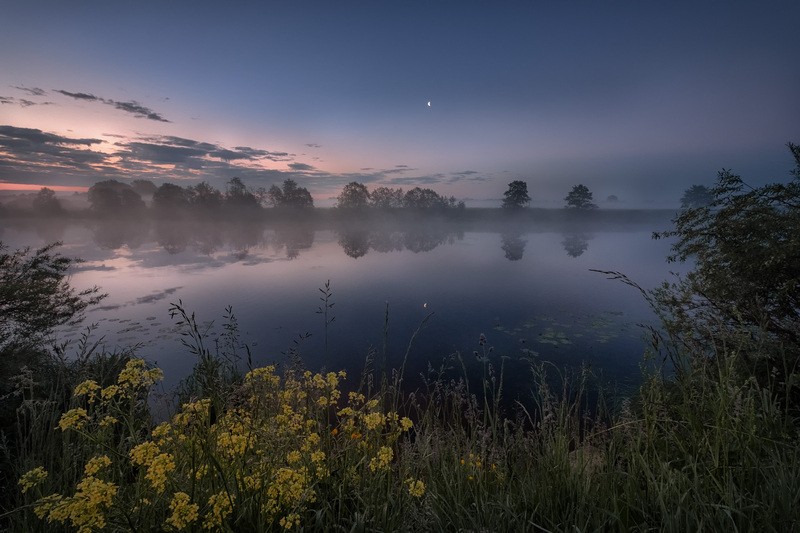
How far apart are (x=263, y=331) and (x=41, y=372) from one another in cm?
1297

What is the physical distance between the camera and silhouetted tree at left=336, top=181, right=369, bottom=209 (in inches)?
4929

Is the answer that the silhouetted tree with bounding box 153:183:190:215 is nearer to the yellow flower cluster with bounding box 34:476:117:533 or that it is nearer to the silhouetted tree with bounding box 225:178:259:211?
the silhouetted tree with bounding box 225:178:259:211

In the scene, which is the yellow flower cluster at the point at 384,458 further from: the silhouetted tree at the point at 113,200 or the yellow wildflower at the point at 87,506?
the silhouetted tree at the point at 113,200

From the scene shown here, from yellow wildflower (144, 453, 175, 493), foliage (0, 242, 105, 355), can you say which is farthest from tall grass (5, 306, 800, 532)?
foliage (0, 242, 105, 355)

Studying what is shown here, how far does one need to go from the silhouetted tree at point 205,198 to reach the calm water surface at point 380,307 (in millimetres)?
73164

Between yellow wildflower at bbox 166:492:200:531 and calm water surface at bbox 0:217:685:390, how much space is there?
246 cm

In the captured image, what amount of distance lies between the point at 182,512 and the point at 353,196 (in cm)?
12952

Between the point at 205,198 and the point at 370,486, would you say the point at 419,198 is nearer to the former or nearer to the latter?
the point at 205,198

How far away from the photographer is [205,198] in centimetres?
12188

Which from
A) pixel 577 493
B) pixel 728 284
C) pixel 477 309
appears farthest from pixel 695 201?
pixel 577 493

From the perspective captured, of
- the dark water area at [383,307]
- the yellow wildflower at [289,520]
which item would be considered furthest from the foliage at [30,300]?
the yellow wildflower at [289,520]

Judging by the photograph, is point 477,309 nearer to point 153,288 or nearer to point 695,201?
point 153,288

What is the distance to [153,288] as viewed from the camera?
32.6 metres

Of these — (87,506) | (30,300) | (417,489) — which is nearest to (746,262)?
(417,489)
